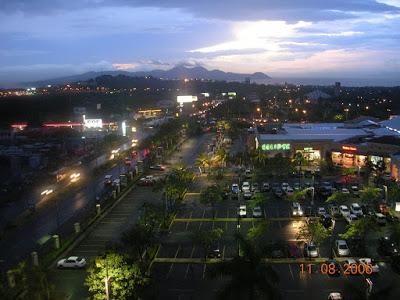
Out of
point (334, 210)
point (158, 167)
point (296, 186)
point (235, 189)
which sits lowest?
point (158, 167)

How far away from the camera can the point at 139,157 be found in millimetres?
43594

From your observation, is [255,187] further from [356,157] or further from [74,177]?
[74,177]

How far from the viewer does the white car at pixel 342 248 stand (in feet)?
56.2

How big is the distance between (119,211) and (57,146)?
26621 mm

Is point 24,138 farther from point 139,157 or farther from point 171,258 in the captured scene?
point 171,258

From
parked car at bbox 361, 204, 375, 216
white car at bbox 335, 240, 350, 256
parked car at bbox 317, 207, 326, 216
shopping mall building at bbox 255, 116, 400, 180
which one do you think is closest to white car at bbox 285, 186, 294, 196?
parked car at bbox 317, 207, 326, 216

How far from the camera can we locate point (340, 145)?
37.6 meters

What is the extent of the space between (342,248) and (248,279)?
300 inches

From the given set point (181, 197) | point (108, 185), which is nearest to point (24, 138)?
point (108, 185)

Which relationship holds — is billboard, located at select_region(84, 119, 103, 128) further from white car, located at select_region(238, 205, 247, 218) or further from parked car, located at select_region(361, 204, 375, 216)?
parked car, located at select_region(361, 204, 375, 216)

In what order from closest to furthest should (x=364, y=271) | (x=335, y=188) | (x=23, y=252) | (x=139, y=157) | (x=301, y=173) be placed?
(x=364, y=271) < (x=23, y=252) < (x=335, y=188) < (x=301, y=173) < (x=139, y=157)

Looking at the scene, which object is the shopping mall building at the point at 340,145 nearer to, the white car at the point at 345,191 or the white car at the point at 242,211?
the white car at the point at 345,191

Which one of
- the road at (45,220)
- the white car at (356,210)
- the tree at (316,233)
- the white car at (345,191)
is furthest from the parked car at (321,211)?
the road at (45,220)
